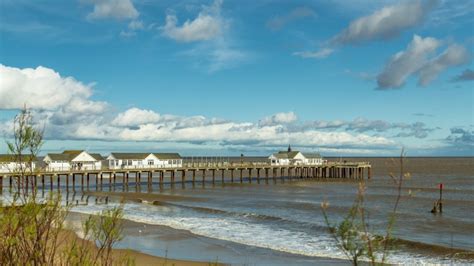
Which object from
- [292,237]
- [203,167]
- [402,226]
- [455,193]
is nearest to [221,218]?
[292,237]

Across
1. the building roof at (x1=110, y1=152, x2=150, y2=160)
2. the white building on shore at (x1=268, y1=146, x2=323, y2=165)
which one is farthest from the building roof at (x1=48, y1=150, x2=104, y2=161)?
the white building on shore at (x1=268, y1=146, x2=323, y2=165)

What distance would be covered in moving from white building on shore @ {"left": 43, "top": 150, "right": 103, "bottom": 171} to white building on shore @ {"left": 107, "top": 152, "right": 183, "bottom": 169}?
208 centimetres

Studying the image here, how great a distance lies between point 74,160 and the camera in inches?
2704

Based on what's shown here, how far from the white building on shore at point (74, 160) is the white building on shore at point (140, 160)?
6.82 ft

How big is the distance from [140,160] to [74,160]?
9.10m

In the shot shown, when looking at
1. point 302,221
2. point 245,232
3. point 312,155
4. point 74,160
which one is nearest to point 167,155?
point 74,160

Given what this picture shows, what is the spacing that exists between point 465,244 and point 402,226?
5.62 meters

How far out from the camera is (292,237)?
25438mm

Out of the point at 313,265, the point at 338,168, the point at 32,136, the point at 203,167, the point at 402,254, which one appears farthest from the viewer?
the point at 338,168

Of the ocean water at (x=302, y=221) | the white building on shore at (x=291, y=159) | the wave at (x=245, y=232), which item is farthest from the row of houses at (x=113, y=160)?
the wave at (x=245, y=232)

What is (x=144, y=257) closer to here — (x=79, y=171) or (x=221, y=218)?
(x=221, y=218)

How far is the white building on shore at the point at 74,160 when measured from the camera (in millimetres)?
65812

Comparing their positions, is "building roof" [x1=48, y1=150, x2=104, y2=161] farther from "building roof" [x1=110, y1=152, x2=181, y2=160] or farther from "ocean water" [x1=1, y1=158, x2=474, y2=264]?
"ocean water" [x1=1, y1=158, x2=474, y2=264]

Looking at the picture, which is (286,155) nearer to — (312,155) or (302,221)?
(312,155)
